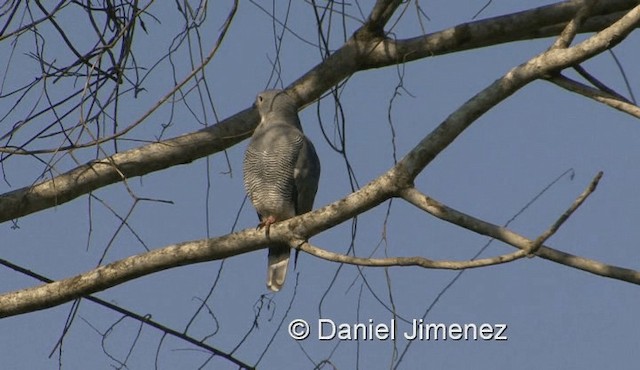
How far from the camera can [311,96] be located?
4.91 m

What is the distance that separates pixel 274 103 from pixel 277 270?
871mm

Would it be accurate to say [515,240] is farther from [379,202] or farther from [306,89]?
[306,89]

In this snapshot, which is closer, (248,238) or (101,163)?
(248,238)

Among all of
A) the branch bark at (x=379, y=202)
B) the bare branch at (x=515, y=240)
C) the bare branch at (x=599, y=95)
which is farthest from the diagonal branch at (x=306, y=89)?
the bare branch at (x=515, y=240)

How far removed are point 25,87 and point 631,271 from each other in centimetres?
204

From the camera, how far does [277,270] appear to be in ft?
18.4

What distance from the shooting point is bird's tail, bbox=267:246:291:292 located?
559cm

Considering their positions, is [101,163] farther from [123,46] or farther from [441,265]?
[441,265]

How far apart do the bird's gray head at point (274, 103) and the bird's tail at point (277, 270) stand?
667mm

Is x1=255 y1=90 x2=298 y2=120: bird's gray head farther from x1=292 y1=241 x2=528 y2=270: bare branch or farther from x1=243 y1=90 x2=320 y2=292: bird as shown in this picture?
x1=292 y1=241 x2=528 y2=270: bare branch

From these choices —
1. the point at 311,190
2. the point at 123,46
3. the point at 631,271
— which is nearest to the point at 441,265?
the point at 631,271

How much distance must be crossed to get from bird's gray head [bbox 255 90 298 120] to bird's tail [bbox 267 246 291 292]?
667 millimetres

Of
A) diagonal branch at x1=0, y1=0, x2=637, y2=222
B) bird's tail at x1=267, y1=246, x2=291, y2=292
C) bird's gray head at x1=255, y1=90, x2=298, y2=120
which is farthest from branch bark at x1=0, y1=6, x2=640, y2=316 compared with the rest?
bird's tail at x1=267, y1=246, x2=291, y2=292

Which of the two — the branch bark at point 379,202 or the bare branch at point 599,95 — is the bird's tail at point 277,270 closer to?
the branch bark at point 379,202
